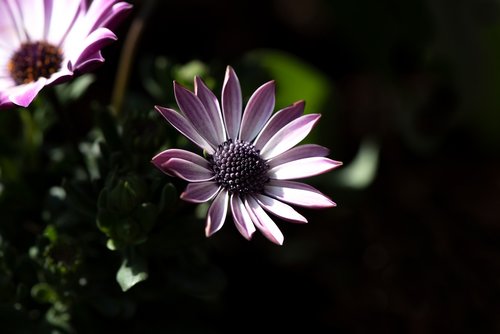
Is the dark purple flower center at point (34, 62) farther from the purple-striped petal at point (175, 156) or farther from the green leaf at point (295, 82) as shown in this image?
the green leaf at point (295, 82)

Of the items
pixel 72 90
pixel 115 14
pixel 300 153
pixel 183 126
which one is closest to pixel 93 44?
pixel 115 14

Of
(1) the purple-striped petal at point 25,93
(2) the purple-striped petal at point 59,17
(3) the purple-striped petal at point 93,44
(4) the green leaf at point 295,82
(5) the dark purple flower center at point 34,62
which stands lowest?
(4) the green leaf at point 295,82

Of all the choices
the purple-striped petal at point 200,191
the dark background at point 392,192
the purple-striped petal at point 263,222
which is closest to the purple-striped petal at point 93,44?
the purple-striped petal at point 200,191

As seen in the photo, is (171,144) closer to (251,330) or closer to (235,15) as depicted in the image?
(251,330)

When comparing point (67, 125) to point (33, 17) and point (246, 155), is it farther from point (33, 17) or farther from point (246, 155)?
point (246, 155)

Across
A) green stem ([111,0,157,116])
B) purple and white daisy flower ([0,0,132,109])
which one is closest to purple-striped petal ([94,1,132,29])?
purple and white daisy flower ([0,0,132,109])
